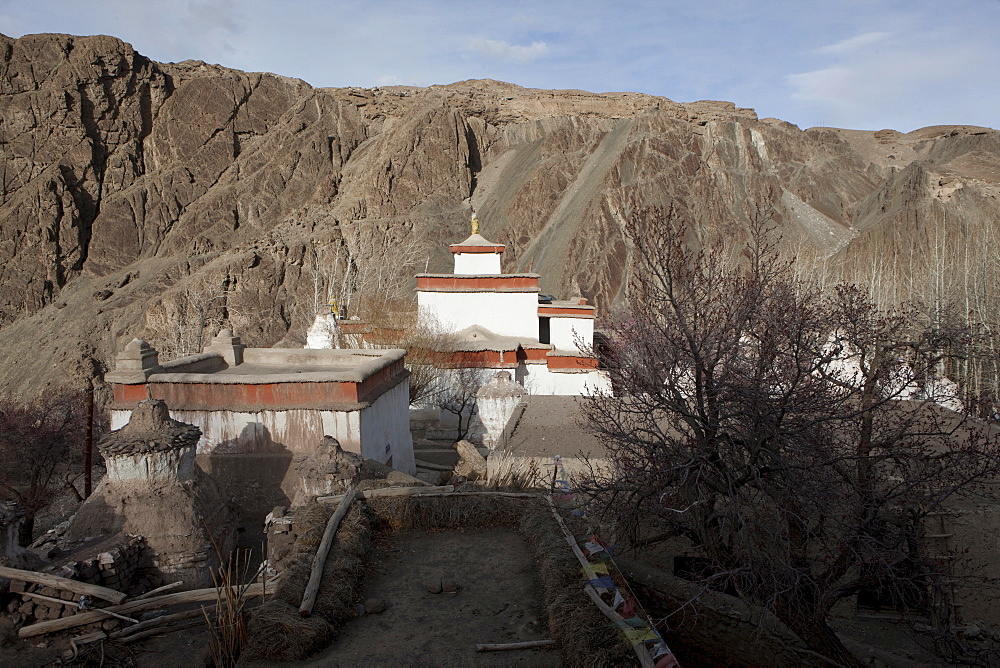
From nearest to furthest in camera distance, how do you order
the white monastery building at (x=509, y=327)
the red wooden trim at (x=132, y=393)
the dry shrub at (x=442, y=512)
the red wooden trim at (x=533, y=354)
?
the dry shrub at (x=442, y=512) → the red wooden trim at (x=132, y=393) → the white monastery building at (x=509, y=327) → the red wooden trim at (x=533, y=354)

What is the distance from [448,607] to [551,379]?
17.4 metres

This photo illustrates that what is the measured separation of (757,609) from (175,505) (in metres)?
6.36

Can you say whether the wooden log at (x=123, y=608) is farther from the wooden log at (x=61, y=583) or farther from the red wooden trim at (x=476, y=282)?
the red wooden trim at (x=476, y=282)

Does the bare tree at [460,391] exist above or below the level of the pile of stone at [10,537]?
below

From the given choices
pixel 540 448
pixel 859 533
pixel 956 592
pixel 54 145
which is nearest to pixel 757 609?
pixel 859 533

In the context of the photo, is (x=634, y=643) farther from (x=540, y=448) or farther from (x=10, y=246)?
(x=10, y=246)

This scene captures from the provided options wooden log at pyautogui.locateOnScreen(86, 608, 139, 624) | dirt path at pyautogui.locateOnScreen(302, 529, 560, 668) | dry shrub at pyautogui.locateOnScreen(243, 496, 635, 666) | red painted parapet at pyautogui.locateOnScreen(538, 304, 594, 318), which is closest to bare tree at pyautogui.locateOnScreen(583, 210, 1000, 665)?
dry shrub at pyautogui.locateOnScreen(243, 496, 635, 666)

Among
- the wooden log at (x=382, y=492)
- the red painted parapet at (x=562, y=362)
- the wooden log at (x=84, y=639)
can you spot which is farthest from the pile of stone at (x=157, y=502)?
the red painted parapet at (x=562, y=362)

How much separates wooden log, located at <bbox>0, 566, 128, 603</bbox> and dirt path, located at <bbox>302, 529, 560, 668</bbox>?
2.24 m

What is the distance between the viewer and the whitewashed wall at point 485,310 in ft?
77.8

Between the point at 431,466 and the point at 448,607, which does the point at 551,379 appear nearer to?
the point at 431,466

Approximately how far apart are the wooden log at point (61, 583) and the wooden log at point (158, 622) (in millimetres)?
408

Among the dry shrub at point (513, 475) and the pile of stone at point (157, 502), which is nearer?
the pile of stone at point (157, 502)

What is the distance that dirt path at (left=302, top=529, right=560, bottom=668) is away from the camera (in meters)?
4.68
